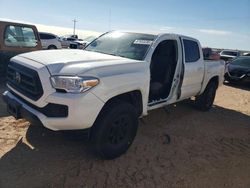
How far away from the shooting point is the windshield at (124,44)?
4.61 meters

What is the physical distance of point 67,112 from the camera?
329 cm

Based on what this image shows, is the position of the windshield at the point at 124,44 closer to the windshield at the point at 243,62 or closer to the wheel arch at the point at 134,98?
the wheel arch at the point at 134,98

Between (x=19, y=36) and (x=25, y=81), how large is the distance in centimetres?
586

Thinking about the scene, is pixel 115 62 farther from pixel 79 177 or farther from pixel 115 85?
pixel 79 177

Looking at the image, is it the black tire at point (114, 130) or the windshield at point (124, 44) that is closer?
the black tire at point (114, 130)

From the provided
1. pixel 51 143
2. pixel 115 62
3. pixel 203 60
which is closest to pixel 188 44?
pixel 203 60

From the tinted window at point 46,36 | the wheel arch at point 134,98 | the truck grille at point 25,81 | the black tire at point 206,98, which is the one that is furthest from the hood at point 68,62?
the tinted window at point 46,36

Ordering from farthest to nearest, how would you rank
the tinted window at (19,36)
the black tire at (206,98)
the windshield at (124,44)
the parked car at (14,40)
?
the tinted window at (19,36)
the parked car at (14,40)
the black tire at (206,98)
the windshield at (124,44)

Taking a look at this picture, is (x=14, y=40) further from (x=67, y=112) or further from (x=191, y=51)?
(x=67, y=112)

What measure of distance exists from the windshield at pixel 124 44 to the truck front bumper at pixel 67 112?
1.42 metres

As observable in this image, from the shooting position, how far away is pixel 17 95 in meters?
3.91

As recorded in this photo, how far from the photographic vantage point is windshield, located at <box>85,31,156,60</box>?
461 cm

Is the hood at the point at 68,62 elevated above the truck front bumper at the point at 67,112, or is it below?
above

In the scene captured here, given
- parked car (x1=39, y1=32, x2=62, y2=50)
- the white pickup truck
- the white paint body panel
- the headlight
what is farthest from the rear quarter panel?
parked car (x1=39, y1=32, x2=62, y2=50)
